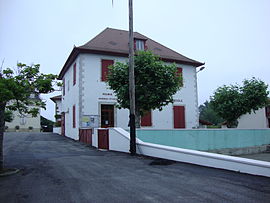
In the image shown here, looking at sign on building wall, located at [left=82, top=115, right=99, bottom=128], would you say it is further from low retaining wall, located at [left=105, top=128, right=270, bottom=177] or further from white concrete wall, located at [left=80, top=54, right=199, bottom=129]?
low retaining wall, located at [left=105, top=128, right=270, bottom=177]

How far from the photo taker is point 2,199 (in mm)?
4457

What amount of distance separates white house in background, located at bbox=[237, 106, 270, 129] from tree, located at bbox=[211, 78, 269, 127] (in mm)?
14710

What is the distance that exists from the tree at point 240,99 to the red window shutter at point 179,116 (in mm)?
3087

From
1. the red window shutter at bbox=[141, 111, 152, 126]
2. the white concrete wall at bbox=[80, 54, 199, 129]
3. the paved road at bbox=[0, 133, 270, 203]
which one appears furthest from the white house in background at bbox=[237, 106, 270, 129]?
the paved road at bbox=[0, 133, 270, 203]

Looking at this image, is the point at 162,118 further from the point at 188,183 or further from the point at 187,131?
the point at 188,183

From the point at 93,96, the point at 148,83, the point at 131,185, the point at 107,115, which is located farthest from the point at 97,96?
the point at 131,185

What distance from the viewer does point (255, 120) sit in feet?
113

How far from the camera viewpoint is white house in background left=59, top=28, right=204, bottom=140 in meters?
17.7

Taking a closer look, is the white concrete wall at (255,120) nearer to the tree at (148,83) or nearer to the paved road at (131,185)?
the tree at (148,83)

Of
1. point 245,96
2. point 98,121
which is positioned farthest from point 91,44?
point 245,96

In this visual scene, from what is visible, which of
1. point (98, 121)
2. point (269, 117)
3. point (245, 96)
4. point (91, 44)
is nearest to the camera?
point (98, 121)

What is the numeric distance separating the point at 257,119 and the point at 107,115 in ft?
83.0

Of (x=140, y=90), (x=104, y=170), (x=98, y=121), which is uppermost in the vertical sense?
(x=140, y=90)

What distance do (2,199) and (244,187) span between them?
4688mm
